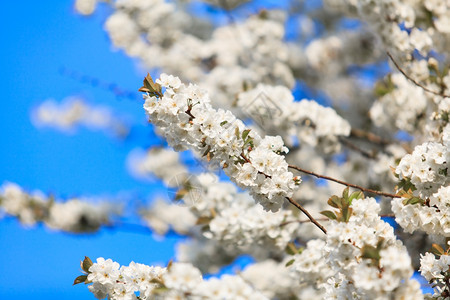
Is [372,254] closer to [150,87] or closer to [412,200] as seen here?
[412,200]

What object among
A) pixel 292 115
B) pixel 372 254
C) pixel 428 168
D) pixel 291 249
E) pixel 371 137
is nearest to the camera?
pixel 372 254

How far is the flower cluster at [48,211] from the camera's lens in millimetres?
5555

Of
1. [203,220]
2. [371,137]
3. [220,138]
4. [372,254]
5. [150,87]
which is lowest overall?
[372,254]

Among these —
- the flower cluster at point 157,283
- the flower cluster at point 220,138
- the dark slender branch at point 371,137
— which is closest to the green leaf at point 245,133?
the flower cluster at point 220,138

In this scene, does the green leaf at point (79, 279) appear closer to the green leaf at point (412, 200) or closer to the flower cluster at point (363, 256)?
the flower cluster at point (363, 256)

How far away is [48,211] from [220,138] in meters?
3.98

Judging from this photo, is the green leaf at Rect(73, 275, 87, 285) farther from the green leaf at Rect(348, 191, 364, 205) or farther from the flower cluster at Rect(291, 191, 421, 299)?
the green leaf at Rect(348, 191, 364, 205)

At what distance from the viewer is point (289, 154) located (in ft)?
16.9

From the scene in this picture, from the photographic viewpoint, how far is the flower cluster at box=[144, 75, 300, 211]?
2.23 m

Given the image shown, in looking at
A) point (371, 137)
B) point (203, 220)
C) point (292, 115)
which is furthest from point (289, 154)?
point (203, 220)

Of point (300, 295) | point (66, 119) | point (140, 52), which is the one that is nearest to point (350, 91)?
point (140, 52)

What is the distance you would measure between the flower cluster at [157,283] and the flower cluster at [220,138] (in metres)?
0.52

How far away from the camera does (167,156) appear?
598 cm

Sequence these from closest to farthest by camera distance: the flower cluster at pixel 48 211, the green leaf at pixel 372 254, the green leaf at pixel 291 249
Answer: the green leaf at pixel 372 254 < the green leaf at pixel 291 249 < the flower cluster at pixel 48 211
